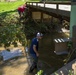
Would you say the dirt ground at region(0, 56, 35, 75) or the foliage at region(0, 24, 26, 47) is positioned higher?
the foliage at region(0, 24, 26, 47)

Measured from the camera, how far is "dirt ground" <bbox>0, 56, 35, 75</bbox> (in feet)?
35.3

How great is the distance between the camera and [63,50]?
29.2 ft

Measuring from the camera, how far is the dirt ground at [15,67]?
35.3 ft

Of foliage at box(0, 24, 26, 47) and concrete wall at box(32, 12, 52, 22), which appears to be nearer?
foliage at box(0, 24, 26, 47)

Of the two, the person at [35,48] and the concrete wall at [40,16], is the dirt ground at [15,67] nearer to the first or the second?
the person at [35,48]

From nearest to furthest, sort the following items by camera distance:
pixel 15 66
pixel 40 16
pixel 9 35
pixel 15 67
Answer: pixel 9 35
pixel 15 67
pixel 15 66
pixel 40 16

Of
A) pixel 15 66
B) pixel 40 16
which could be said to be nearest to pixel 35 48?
pixel 15 66

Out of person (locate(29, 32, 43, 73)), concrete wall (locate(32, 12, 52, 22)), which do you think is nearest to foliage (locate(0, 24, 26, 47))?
person (locate(29, 32, 43, 73))

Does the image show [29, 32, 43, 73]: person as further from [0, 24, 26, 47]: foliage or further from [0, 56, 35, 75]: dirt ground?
[0, 24, 26, 47]: foliage

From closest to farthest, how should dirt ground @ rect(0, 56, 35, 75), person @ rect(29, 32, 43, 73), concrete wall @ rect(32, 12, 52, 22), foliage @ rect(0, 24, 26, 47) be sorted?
foliage @ rect(0, 24, 26, 47) < person @ rect(29, 32, 43, 73) < dirt ground @ rect(0, 56, 35, 75) < concrete wall @ rect(32, 12, 52, 22)

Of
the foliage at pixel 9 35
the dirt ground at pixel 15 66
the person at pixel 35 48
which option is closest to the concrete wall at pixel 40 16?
the dirt ground at pixel 15 66

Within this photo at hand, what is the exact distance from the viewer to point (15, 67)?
11.4m

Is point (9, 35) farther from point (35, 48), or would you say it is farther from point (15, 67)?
point (15, 67)

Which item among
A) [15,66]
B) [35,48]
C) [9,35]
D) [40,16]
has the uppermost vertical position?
[9,35]
